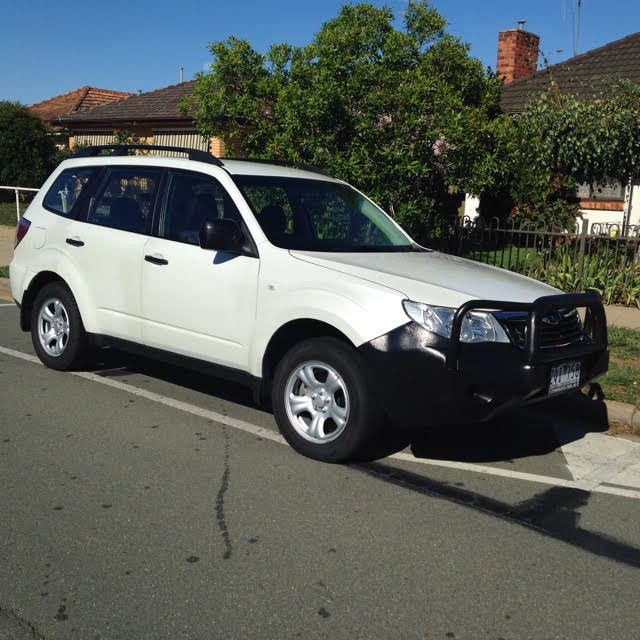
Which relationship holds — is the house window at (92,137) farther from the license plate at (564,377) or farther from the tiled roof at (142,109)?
the license plate at (564,377)

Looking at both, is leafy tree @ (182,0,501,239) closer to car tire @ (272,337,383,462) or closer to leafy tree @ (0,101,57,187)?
car tire @ (272,337,383,462)

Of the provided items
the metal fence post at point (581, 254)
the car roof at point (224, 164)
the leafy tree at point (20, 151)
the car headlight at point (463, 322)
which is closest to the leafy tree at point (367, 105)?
the metal fence post at point (581, 254)

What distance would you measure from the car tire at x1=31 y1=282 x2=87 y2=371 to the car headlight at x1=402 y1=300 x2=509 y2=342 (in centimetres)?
320

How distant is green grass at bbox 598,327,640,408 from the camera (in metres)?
6.45

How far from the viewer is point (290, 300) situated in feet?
16.9

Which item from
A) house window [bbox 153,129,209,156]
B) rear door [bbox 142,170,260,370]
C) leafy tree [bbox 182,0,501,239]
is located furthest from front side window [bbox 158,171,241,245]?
house window [bbox 153,129,209,156]

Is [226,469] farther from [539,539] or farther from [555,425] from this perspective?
[555,425]

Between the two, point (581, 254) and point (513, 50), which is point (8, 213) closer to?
point (513, 50)

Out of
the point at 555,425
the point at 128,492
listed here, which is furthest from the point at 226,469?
the point at 555,425

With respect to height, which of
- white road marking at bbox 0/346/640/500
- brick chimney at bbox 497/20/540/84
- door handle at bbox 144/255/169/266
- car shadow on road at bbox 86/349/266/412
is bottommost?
white road marking at bbox 0/346/640/500

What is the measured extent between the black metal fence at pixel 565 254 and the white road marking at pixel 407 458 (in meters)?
5.81

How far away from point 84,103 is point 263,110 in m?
25.8

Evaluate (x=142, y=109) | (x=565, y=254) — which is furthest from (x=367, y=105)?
(x=142, y=109)

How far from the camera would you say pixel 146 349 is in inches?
244
